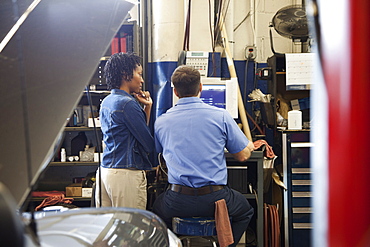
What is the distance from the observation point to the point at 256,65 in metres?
4.38

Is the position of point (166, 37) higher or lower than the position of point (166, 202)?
higher

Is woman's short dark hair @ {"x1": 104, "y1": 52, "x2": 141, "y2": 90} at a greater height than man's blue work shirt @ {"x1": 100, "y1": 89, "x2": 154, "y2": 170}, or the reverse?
woman's short dark hair @ {"x1": 104, "y1": 52, "x2": 141, "y2": 90}

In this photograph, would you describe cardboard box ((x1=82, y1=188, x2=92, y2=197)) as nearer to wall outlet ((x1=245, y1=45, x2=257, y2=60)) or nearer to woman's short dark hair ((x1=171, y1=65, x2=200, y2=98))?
woman's short dark hair ((x1=171, y1=65, x2=200, y2=98))

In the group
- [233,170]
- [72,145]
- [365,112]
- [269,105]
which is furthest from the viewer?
[72,145]

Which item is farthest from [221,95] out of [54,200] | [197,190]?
[54,200]

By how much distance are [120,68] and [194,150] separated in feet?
2.45

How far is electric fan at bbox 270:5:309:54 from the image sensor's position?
3729 mm

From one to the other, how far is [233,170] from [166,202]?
93 cm

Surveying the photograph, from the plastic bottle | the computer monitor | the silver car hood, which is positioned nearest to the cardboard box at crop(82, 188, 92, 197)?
the plastic bottle

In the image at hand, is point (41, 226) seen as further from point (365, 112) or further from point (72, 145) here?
point (72, 145)

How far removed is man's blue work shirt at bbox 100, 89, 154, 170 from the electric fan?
181cm

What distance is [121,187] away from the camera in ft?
8.62

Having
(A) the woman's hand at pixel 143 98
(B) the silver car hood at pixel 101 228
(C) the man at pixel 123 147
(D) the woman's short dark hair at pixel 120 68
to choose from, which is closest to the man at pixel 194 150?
(C) the man at pixel 123 147

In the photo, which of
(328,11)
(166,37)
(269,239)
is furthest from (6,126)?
(166,37)
